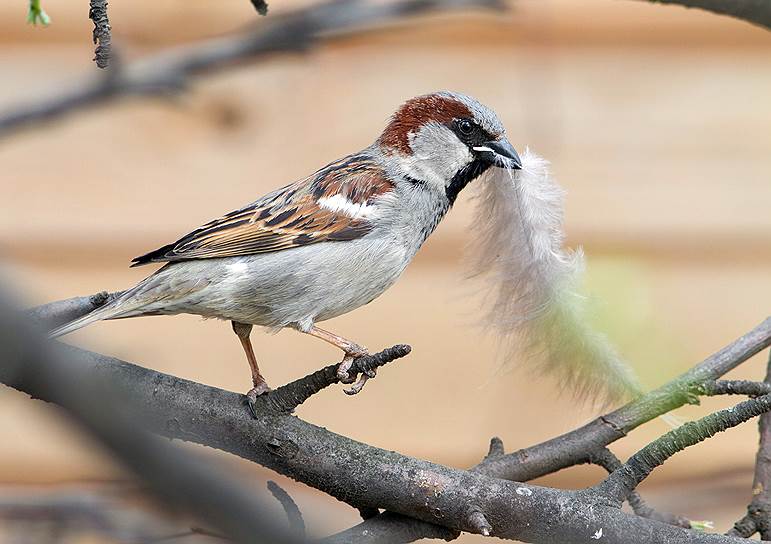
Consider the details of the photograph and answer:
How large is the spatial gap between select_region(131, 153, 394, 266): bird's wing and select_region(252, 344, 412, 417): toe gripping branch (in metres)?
0.39

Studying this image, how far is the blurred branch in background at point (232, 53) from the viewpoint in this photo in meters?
1.36

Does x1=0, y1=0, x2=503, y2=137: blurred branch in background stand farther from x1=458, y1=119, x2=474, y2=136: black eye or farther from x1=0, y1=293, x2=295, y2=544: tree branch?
x1=0, y1=293, x2=295, y2=544: tree branch

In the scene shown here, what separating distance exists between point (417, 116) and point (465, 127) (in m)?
0.11

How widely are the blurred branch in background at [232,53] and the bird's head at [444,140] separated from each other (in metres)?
0.25

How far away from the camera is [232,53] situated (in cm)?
143

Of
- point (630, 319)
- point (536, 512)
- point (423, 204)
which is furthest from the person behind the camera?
point (423, 204)

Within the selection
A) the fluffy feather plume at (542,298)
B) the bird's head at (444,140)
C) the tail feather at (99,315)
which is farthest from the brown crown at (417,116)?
the tail feather at (99,315)

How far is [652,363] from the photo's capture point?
4.19 feet

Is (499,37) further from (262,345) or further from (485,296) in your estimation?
(485,296)

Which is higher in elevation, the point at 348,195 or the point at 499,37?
the point at 499,37

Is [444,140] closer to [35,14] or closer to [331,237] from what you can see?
[331,237]

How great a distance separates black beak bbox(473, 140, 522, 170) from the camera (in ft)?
4.77

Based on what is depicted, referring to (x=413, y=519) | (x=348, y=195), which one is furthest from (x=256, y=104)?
(x=413, y=519)

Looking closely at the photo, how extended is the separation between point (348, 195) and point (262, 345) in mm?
1223
